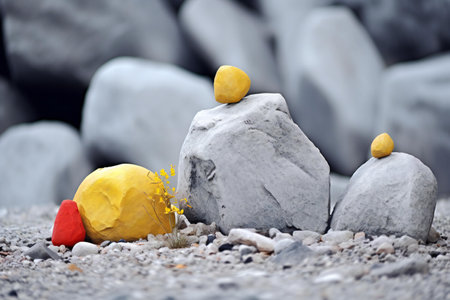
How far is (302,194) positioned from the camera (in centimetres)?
310

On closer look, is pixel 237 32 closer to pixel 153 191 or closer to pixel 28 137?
pixel 28 137

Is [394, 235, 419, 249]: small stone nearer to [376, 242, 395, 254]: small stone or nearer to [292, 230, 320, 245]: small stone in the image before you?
[376, 242, 395, 254]: small stone

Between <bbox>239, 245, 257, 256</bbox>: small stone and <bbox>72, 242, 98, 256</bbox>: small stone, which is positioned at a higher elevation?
<bbox>239, 245, 257, 256</bbox>: small stone

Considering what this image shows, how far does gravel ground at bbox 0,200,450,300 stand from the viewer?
191 centimetres

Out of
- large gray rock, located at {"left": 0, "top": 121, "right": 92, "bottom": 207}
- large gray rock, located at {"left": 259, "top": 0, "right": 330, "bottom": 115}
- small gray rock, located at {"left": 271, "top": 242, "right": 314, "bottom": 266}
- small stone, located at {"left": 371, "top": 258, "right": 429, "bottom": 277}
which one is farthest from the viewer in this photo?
large gray rock, located at {"left": 259, "top": 0, "right": 330, "bottom": 115}

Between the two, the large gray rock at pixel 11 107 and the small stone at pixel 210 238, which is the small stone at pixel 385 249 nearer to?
the small stone at pixel 210 238

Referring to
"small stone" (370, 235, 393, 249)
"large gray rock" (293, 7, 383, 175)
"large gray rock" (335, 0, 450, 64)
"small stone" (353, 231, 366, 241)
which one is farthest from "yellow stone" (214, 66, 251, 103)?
"large gray rock" (335, 0, 450, 64)

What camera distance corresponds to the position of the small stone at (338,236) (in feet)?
9.48

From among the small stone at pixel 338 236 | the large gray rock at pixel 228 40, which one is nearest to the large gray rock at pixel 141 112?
the large gray rock at pixel 228 40

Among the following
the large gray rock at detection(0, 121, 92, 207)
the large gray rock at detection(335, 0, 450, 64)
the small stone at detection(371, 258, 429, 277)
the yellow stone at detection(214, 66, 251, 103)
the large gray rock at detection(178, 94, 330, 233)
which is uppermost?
the large gray rock at detection(335, 0, 450, 64)

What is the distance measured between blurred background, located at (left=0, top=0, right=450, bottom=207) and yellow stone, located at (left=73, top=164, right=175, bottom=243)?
137 inches

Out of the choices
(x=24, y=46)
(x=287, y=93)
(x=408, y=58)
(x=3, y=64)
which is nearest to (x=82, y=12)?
(x=24, y=46)

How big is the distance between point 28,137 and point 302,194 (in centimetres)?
545

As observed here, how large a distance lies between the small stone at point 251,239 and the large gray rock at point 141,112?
400 cm
